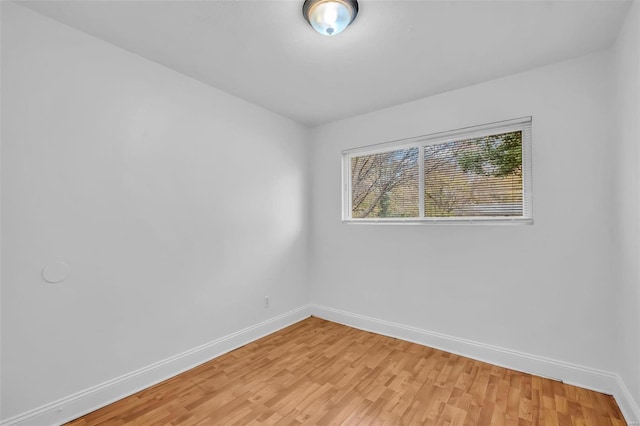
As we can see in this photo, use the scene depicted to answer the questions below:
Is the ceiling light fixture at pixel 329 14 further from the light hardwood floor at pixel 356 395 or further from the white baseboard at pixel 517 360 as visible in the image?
the white baseboard at pixel 517 360

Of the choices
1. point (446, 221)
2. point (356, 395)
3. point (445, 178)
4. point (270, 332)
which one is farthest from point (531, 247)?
point (270, 332)

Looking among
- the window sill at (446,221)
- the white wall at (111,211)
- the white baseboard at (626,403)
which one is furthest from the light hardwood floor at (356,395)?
the window sill at (446,221)

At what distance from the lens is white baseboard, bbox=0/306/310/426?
1.71 metres

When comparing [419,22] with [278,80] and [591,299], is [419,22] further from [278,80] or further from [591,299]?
[591,299]

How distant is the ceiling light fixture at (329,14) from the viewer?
62.1 inches

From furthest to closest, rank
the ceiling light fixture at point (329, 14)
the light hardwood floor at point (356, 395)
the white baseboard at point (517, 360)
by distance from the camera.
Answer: the white baseboard at point (517, 360)
the light hardwood floor at point (356, 395)
the ceiling light fixture at point (329, 14)

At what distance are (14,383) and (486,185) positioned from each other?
12.0ft

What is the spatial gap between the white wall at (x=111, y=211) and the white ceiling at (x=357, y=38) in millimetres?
283

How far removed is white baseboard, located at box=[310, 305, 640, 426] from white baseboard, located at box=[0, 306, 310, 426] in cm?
132

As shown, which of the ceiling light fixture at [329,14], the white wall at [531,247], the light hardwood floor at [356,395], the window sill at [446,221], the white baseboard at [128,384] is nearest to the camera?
the ceiling light fixture at [329,14]

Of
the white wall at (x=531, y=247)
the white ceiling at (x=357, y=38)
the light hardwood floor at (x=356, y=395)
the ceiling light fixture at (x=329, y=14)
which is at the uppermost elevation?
the white ceiling at (x=357, y=38)

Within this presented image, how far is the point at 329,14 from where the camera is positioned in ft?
5.29

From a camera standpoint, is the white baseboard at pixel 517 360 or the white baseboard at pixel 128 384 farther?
the white baseboard at pixel 517 360

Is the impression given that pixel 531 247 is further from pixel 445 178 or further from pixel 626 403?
pixel 626 403
